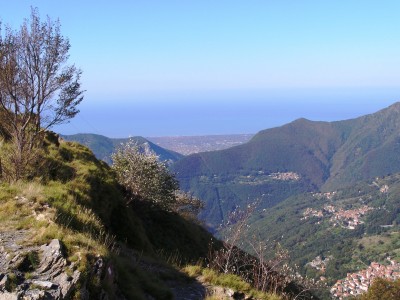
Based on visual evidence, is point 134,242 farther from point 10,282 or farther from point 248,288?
point 10,282

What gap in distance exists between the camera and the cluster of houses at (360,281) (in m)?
83.8

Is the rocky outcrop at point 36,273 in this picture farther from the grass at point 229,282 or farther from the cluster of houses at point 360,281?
the cluster of houses at point 360,281

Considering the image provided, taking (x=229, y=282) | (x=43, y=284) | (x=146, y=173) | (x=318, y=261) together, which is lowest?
(x=318, y=261)

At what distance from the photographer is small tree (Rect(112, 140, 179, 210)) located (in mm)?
28289

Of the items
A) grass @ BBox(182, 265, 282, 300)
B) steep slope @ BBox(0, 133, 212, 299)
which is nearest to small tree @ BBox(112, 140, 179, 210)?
steep slope @ BBox(0, 133, 212, 299)

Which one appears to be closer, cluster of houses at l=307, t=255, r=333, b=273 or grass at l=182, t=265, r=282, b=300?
grass at l=182, t=265, r=282, b=300

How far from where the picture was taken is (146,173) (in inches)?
1202

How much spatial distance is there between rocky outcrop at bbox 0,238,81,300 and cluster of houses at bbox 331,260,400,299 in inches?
3174

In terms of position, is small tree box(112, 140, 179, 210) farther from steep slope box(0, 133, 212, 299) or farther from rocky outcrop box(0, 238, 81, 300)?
rocky outcrop box(0, 238, 81, 300)

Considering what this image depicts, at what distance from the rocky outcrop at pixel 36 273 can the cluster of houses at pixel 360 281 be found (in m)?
80.6

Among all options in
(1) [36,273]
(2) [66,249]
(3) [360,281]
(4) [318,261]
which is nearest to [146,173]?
(2) [66,249]

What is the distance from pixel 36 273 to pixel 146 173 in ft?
79.8

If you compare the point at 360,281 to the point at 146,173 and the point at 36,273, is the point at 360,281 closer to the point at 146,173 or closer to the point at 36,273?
the point at 146,173

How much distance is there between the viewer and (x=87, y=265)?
6.46m
